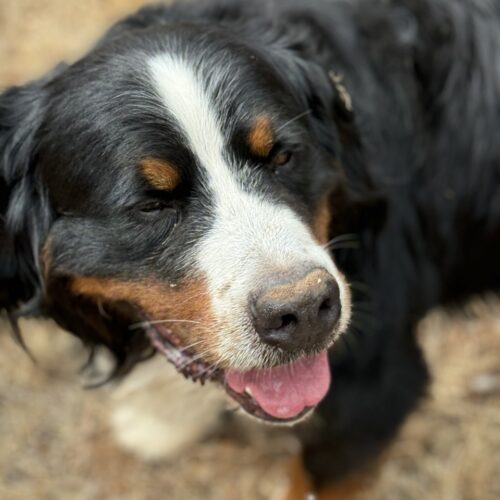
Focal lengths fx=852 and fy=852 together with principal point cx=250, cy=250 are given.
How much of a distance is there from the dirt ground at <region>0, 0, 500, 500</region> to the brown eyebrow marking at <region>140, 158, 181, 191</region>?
1430 mm

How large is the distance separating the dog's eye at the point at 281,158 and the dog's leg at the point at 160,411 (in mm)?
931

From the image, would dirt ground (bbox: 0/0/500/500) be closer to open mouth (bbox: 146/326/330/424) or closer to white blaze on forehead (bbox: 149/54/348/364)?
open mouth (bbox: 146/326/330/424)

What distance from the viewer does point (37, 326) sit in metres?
3.82

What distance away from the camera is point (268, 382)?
2340mm

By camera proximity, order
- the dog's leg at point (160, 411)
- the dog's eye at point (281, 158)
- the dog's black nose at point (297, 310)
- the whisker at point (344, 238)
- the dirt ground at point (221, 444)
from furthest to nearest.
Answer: the dirt ground at point (221, 444) < the dog's leg at point (160, 411) < the whisker at point (344, 238) < the dog's eye at point (281, 158) < the dog's black nose at point (297, 310)

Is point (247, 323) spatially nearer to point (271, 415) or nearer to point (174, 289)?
point (174, 289)

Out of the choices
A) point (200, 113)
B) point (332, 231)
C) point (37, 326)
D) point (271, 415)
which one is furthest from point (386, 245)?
point (37, 326)

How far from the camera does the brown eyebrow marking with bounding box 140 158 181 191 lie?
2.07m

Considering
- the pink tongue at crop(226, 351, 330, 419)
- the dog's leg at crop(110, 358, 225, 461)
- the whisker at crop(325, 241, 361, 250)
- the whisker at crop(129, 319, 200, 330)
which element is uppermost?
the whisker at crop(129, 319, 200, 330)

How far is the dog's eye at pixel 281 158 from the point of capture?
7.28 ft

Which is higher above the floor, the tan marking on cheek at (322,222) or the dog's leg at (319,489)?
the tan marking on cheek at (322,222)

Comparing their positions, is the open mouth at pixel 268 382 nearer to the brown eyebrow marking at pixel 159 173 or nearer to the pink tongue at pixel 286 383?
the pink tongue at pixel 286 383

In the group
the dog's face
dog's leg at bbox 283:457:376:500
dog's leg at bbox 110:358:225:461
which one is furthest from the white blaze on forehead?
dog's leg at bbox 283:457:376:500

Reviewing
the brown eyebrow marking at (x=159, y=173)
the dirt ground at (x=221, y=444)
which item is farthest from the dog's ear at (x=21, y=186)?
the dirt ground at (x=221, y=444)
